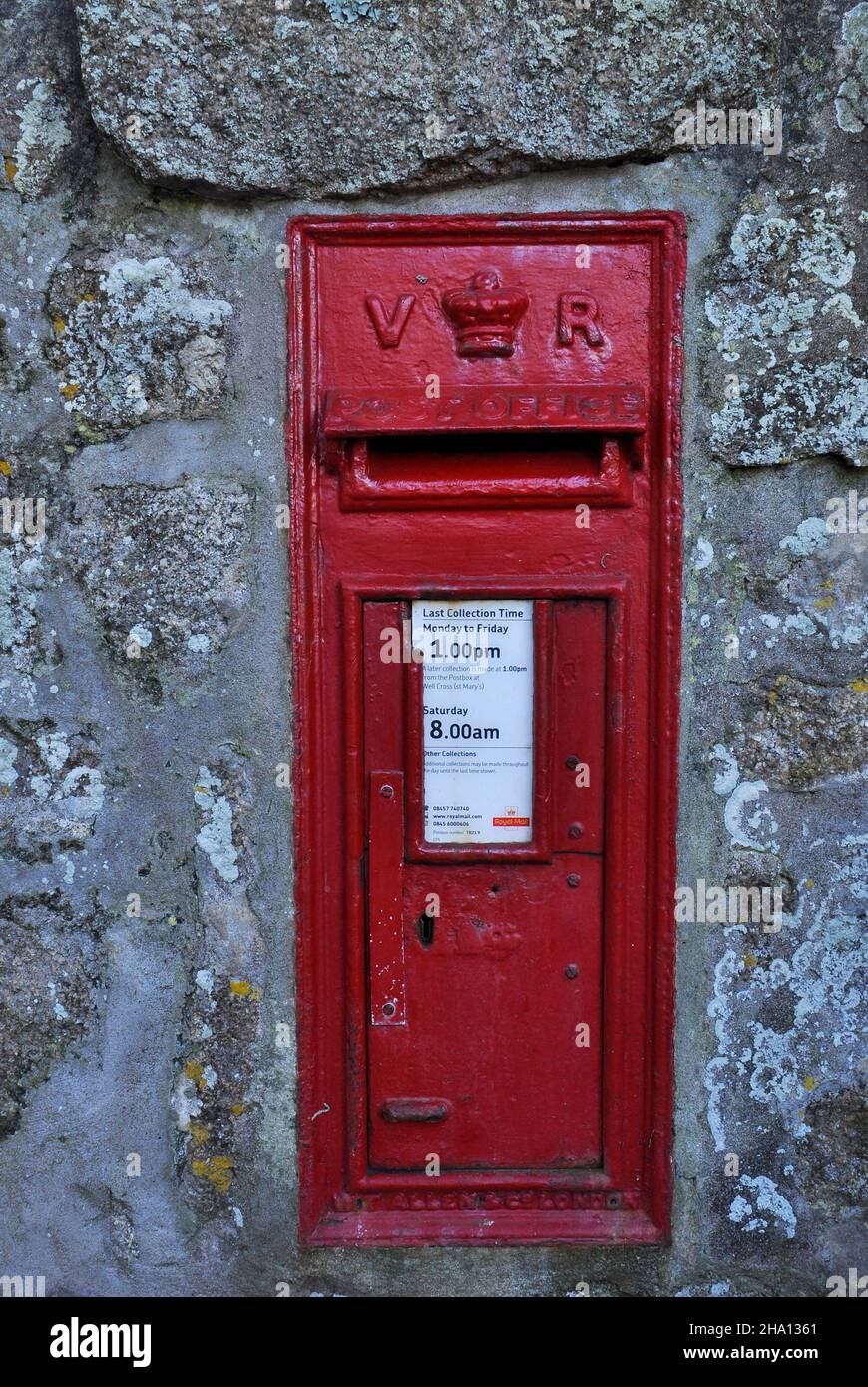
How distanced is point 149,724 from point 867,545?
139 centimetres

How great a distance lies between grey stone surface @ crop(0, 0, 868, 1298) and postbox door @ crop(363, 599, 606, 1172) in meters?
0.18

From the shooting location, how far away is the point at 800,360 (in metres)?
1.81

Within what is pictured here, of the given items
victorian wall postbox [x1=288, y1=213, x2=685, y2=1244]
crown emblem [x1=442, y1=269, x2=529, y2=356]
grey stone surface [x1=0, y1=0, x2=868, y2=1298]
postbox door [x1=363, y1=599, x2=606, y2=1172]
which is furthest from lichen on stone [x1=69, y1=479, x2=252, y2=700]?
crown emblem [x1=442, y1=269, x2=529, y2=356]

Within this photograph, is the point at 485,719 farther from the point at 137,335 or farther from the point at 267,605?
the point at 137,335

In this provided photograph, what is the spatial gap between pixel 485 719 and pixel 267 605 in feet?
1.53

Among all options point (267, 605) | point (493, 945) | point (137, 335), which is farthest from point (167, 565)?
point (493, 945)

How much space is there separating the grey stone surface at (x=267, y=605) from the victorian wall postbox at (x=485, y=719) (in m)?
0.06

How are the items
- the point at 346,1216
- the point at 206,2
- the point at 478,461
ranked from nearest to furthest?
the point at 206,2 → the point at 478,461 → the point at 346,1216

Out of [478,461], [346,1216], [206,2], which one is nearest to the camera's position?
[206,2]

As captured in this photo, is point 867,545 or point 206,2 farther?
point 867,545

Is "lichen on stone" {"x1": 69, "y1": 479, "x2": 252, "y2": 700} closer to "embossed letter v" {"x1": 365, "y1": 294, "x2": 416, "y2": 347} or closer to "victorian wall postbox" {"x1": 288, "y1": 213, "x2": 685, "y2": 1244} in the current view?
"victorian wall postbox" {"x1": 288, "y1": 213, "x2": 685, "y2": 1244}

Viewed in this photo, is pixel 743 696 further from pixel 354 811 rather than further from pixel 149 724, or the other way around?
pixel 149 724

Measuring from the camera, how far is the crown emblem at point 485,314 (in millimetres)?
1783

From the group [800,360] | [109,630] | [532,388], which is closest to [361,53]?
Answer: [532,388]
